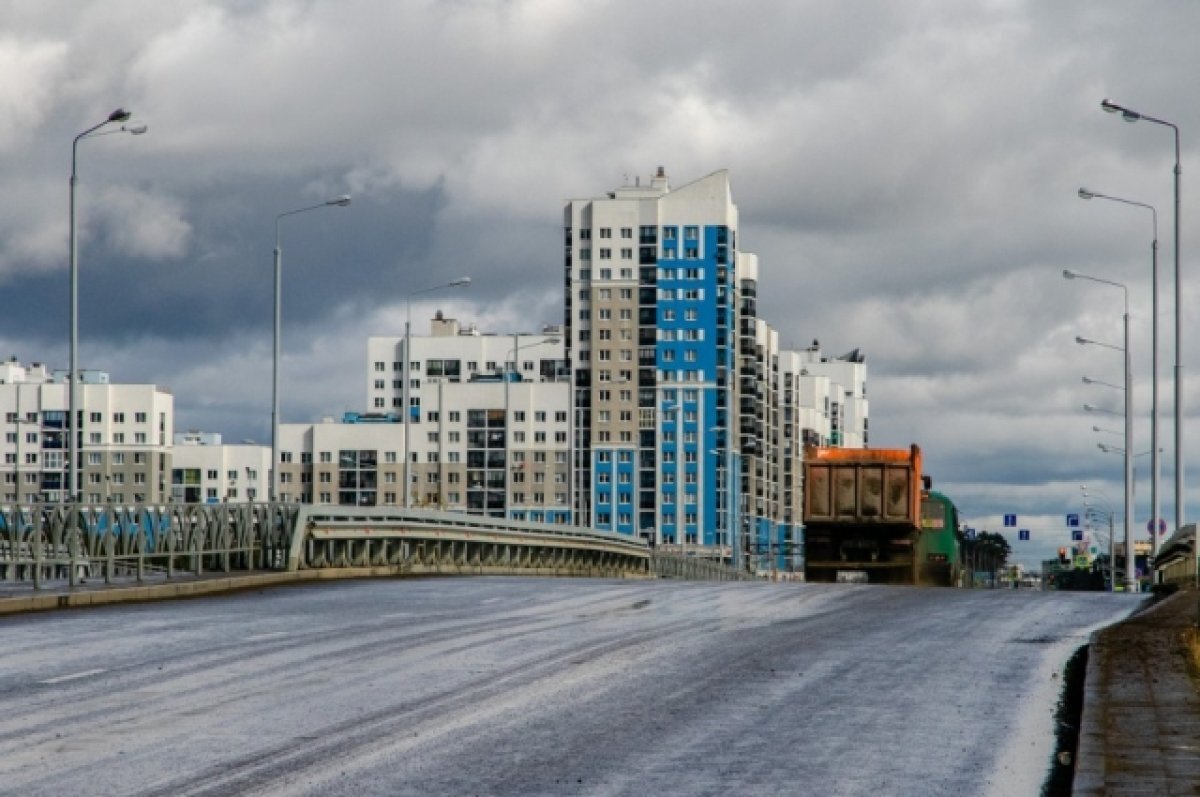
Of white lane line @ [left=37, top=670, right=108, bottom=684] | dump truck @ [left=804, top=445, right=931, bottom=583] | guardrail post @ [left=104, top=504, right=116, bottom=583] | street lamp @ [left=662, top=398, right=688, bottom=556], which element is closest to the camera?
white lane line @ [left=37, top=670, right=108, bottom=684]

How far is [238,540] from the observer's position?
34.5m

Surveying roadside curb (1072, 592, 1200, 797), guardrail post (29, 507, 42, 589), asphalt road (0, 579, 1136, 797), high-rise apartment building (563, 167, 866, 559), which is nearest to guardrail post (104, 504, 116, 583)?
guardrail post (29, 507, 42, 589)

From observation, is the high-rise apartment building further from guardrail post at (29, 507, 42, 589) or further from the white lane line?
the white lane line

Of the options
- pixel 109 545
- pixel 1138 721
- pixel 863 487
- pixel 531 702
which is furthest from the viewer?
pixel 863 487

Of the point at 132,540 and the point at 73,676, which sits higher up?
the point at 132,540

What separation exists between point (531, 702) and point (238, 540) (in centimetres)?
2202

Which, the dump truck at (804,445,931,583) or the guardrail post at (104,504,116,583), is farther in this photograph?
the dump truck at (804,445,931,583)

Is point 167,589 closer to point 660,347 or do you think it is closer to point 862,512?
point 862,512

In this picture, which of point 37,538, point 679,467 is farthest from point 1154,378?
point 679,467

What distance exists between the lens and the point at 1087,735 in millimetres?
10883

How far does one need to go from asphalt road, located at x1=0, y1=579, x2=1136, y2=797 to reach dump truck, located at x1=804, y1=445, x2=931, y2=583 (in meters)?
21.6

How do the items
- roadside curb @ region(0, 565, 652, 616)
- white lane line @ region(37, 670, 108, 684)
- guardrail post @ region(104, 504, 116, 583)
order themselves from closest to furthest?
1. white lane line @ region(37, 670, 108, 684)
2. roadside curb @ region(0, 565, 652, 616)
3. guardrail post @ region(104, 504, 116, 583)

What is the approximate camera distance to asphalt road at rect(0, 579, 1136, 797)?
10156 millimetres

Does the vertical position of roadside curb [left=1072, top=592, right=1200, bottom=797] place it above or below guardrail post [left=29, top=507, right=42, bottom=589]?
below
